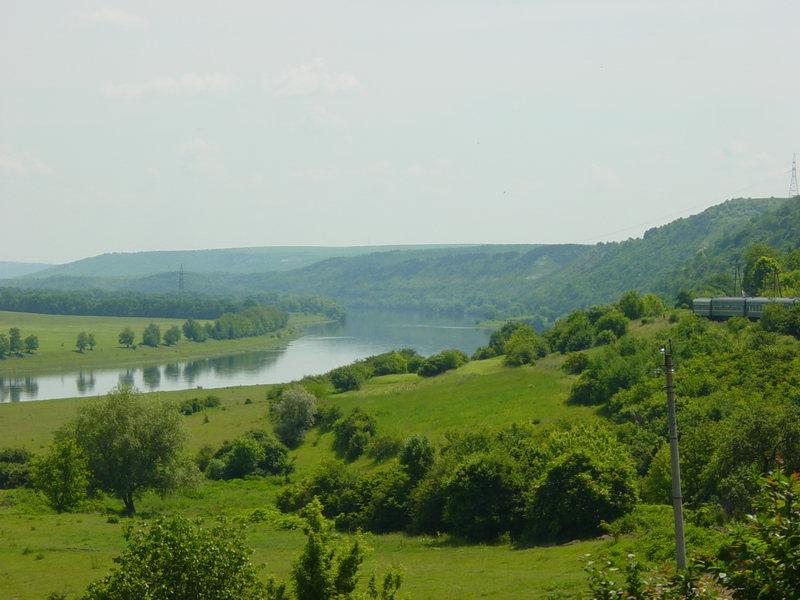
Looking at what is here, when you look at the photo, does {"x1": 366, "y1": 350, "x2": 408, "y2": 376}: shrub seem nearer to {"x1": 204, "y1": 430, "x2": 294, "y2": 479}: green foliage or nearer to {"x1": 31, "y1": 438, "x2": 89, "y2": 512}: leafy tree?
{"x1": 204, "y1": 430, "x2": 294, "y2": 479}: green foliage

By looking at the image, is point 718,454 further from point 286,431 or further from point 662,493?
point 286,431

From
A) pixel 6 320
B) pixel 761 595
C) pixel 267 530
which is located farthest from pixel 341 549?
pixel 6 320

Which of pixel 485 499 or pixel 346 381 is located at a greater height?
pixel 346 381

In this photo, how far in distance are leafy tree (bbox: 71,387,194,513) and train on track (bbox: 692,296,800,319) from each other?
37.7m

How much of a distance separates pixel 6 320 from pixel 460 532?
169077 millimetres

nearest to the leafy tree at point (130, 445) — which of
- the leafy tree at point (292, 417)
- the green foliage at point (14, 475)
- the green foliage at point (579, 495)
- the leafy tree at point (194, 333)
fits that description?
the green foliage at point (14, 475)

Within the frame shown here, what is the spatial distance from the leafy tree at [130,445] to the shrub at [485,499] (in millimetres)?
14641

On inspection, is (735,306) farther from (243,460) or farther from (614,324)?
(243,460)

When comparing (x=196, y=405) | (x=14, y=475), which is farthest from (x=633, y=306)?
(x=14, y=475)

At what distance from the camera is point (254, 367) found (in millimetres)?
121125

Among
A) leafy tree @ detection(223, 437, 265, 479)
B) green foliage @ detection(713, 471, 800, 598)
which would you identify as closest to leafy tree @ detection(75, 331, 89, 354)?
leafy tree @ detection(223, 437, 265, 479)

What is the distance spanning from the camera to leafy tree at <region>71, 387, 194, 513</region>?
40.2 meters

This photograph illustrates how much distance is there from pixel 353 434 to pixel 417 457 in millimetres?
14732

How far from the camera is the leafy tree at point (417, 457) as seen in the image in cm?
3806
